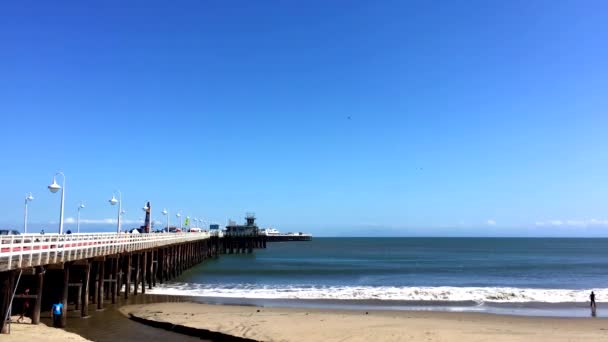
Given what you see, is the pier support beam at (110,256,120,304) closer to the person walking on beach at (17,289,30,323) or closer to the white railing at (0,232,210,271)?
the white railing at (0,232,210,271)

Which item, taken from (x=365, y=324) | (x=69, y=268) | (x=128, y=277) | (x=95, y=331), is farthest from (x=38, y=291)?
(x=365, y=324)

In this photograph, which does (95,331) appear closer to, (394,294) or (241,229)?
(394,294)

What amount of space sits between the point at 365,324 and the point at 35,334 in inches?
438

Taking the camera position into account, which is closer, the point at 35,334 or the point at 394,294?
the point at 35,334

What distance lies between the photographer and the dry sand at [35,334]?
1368 cm

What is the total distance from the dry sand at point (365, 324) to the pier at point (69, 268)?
2.32 metres

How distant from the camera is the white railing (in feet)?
46.4

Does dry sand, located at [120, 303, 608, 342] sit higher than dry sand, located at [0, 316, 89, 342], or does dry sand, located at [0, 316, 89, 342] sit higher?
dry sand, located at [0, 316, 89, 342]

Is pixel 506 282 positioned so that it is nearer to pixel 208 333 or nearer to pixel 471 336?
pixel 471 336

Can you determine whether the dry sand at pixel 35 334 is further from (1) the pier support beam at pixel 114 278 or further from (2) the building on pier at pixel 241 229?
(2) the building on pier at pixel 241 229

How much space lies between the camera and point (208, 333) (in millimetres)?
16438

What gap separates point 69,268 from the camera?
20.7 m

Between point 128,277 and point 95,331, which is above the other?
point 128,277

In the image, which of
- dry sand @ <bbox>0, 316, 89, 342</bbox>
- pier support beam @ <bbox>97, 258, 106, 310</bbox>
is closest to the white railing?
pier support beam @ <bbox>97, 258, 106, 310</bbox>
